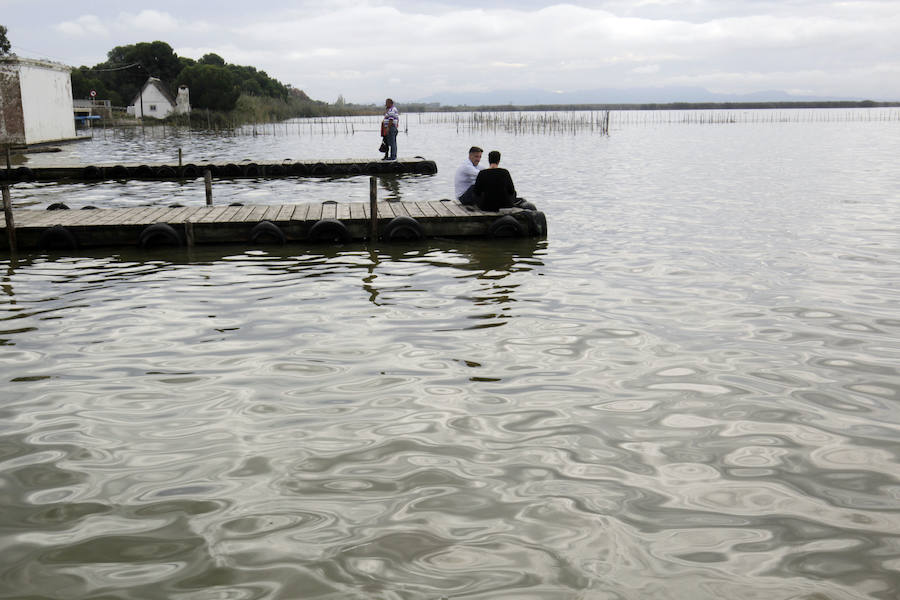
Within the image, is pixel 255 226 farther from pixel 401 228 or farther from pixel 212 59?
pixel 212 59

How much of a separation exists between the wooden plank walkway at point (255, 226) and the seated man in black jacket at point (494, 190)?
0.28 meters

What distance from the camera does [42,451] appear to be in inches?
214

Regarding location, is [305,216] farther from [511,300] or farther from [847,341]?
[847,341]

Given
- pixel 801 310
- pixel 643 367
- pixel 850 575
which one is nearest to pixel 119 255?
pixel 643 367

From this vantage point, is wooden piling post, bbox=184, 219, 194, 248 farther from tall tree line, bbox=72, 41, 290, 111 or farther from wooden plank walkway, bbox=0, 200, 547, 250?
tall tree line, bbox=72, 41, 290, 111

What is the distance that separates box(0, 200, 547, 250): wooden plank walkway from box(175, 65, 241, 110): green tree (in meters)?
71.0

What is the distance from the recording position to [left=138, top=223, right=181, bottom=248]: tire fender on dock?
44.7ft

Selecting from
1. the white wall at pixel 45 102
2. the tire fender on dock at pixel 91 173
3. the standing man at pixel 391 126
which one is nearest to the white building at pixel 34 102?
the white wall at pixel 45 102

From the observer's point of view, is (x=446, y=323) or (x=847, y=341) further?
(x=446, y=323)

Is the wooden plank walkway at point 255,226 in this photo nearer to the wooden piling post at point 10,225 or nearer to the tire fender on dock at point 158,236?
the tire fender on dock at point 158,236

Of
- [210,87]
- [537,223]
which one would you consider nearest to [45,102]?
[210,87]

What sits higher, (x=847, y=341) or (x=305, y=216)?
(x=305, y=216)

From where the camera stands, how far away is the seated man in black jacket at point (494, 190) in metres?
15.1

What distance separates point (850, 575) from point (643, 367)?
3236 millimetres
